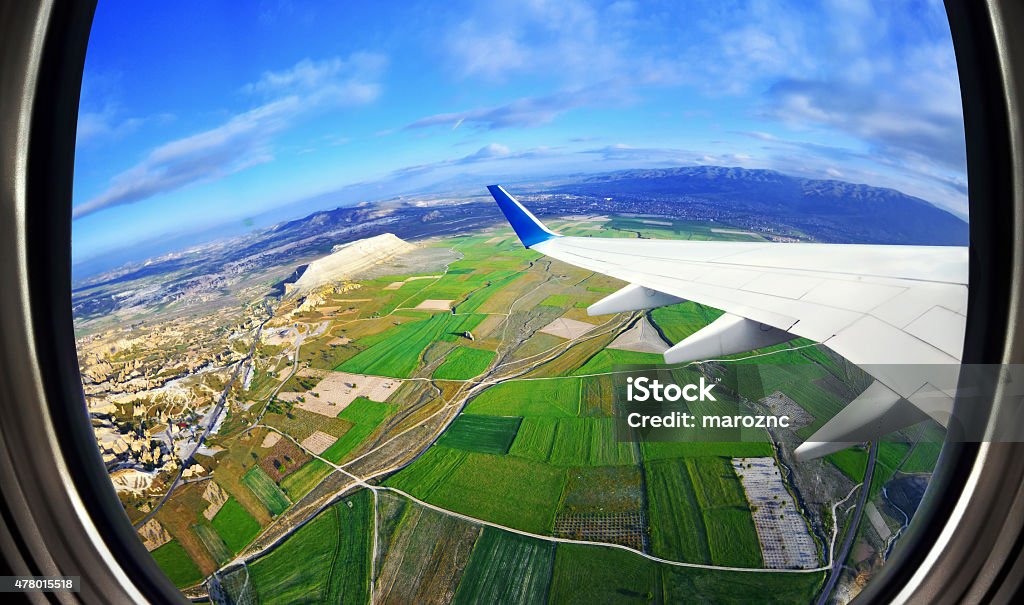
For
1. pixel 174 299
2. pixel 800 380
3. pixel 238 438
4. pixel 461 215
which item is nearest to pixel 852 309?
pixel 800 380

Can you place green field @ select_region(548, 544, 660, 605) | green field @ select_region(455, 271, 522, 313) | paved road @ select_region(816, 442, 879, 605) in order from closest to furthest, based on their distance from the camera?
paved road @ select_region(816, 442, 879, 605), green field @ select_region(548, 544, 660, 605), green field @ select_region(455, 271, 522, 313)

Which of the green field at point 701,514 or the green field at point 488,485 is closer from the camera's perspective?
the green field at point 701,514

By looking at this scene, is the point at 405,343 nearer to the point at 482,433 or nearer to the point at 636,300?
the point at 482,433

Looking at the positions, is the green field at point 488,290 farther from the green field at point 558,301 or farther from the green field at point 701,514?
the green field at point 701,514

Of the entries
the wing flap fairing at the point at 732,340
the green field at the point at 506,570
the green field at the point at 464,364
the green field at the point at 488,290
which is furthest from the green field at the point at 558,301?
the wing flap fairing at the point at 732,340

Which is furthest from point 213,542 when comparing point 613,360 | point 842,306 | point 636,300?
point 613,360

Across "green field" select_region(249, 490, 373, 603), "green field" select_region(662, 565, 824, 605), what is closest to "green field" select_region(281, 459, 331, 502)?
"green field" select_region(249, 490, 373, 603)

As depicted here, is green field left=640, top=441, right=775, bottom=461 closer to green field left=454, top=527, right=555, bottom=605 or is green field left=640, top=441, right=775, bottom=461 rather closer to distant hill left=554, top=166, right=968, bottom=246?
green field left=454, top=527, right=555, bottom=605
